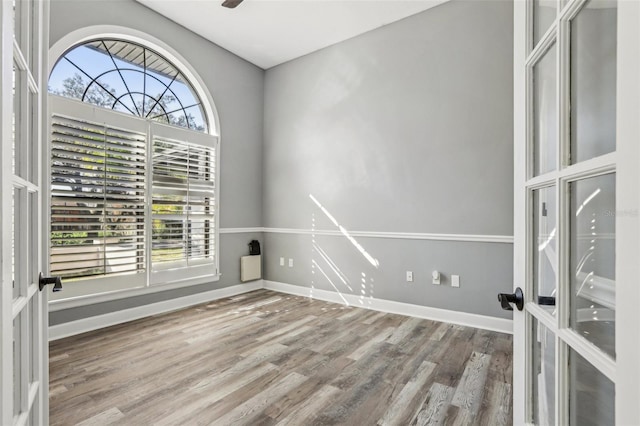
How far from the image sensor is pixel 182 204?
3566mm

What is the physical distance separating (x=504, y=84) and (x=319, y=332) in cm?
276

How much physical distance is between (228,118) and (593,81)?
400cm

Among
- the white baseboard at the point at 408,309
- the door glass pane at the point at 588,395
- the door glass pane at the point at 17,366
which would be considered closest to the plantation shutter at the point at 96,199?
the white baseboard at the point at 408,309

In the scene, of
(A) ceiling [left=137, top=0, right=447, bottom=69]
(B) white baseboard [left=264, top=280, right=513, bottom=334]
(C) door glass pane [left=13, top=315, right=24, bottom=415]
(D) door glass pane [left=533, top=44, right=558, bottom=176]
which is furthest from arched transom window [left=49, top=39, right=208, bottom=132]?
(D) door glass pane [left=533, top=44, right=558, bottom=176]

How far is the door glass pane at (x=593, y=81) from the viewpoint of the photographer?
1.75 ft

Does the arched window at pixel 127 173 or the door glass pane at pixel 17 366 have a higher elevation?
the arched window at pixel 127 173

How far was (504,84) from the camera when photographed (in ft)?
9.37

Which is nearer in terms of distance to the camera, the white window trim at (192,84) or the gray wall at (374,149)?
the white window trim at (192,84)

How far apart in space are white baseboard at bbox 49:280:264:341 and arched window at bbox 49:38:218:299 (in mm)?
215

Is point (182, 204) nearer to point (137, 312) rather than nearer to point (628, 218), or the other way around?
point (137, 312)

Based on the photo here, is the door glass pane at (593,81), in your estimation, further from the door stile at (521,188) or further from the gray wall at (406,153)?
the gray wall at (406,153)

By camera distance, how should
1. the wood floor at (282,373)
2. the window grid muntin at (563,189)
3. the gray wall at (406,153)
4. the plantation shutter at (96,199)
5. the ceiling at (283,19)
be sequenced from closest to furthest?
the window grid muntin at (563,189) < the wood floor at (282,373) < the plantation shutter at (96,199) < the gray wall at (406,153) < the ceiling at (283,19)

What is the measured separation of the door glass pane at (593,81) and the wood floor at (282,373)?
157 centimetres

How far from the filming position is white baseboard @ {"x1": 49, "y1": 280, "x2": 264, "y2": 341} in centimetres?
271
